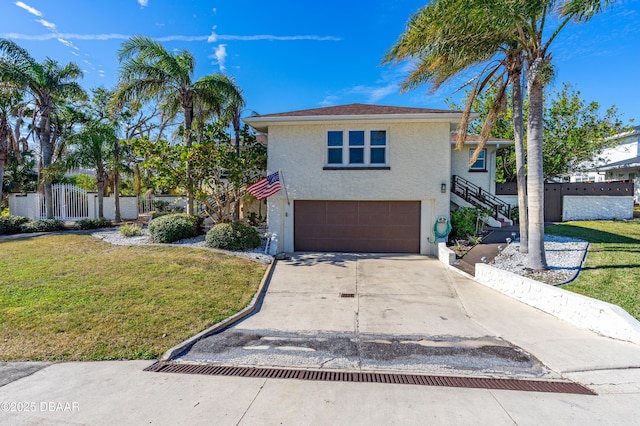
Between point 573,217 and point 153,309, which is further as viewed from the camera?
point 573,217

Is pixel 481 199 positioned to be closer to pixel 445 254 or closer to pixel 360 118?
pixel 445 254

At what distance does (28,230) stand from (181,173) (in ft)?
29.3

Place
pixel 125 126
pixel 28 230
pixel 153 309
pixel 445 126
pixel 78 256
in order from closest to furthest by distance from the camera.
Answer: pixel 153 309 < pixel 78 256 < pixel 445 126 < pixel 28 230 < pixel 125 126

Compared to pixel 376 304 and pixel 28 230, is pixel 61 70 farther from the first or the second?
pixel 376 304

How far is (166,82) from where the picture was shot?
11828mm

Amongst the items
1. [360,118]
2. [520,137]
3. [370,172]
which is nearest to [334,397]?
[520,137]

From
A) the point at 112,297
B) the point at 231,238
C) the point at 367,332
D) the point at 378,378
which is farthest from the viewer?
the point at 231,238

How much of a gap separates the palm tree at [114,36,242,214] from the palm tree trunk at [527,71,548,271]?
34.0 feet

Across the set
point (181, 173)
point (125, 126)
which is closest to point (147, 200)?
point (125, 126)

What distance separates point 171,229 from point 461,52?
33.9 ft

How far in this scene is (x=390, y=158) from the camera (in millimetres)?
11430

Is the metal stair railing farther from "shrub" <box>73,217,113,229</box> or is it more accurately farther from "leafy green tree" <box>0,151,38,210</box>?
"leafy green tree" <box>0,151,38,210</box>

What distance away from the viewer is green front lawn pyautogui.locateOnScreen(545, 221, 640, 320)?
5969 millimetres

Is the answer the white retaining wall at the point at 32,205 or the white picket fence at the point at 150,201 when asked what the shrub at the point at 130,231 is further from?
the white picket fence at the point at 150,201
